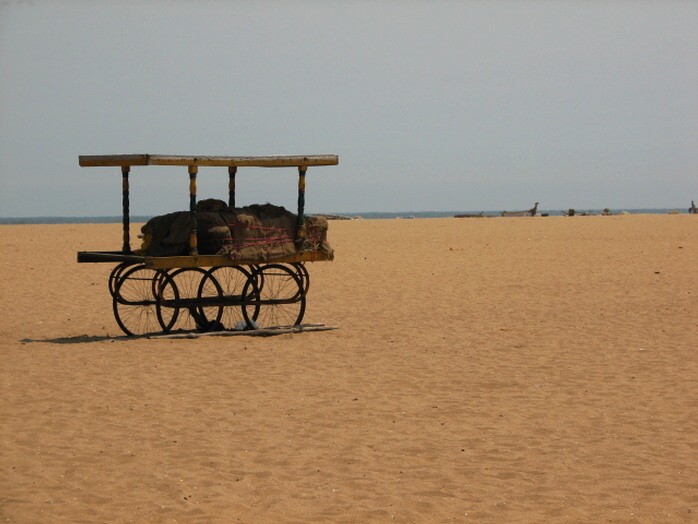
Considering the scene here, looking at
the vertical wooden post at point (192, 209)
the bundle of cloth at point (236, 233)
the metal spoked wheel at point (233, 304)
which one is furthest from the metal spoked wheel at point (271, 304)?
the vertical wooden post at point (192, 209)

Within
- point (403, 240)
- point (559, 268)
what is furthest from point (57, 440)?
point (403, 240)

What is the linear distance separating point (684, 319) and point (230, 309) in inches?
298

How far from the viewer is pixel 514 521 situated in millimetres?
6617

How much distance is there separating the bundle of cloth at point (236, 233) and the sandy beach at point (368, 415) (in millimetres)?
1250

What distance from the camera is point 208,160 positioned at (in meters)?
13.5

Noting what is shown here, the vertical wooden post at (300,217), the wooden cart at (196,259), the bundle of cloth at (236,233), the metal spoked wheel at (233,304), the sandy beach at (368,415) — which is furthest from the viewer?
the vertical wooden post at (300,217)

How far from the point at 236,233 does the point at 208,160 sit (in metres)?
1.10

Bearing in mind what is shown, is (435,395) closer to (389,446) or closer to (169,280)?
(389,446)

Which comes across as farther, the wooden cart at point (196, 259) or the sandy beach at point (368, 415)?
the wooden cart at point (196, 259)

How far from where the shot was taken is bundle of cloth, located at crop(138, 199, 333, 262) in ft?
44.9

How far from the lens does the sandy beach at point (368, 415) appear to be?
704 cm

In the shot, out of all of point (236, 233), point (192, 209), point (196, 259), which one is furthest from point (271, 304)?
point (192, 209)

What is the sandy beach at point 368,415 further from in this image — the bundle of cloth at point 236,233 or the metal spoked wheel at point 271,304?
the bundle of cloth at point 236,233

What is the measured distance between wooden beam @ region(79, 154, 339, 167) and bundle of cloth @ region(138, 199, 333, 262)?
0.71m
